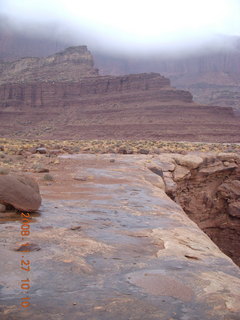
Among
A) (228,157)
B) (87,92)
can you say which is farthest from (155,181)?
(87,92)

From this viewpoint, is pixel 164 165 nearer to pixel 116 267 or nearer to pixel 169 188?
pixel 169 188

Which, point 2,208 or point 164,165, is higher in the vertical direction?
point 2,208

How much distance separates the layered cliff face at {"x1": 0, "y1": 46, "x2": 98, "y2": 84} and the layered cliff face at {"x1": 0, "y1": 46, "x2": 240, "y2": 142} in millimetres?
280

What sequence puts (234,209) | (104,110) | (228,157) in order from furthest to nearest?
(104,110) < (228,157) < (234,209)

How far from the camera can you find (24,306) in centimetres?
255

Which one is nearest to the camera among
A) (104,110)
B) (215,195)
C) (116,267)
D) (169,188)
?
(116,267)

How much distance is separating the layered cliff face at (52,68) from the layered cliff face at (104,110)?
0.28m

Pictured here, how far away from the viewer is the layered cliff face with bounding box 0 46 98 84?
8112 cm

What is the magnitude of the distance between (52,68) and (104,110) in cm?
2481

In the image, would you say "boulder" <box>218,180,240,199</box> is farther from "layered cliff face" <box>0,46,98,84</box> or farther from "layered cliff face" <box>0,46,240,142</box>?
"layered cliff face" <box>0,46,98,84</box>

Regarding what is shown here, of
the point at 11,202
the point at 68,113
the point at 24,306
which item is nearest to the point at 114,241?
the point at 11,202

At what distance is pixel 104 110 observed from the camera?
6750 centimetres

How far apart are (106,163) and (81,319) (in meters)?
11.2
